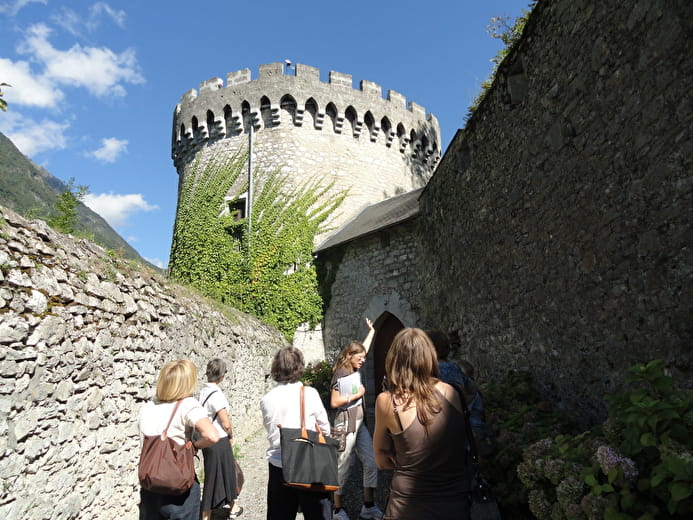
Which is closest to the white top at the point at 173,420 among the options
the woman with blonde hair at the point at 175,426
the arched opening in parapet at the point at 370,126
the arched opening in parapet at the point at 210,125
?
the woman with blonde hair at the point at 175,426

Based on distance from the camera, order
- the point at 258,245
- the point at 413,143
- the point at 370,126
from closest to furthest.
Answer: the point at 258,245, the point at 370,126, the point at 413,143

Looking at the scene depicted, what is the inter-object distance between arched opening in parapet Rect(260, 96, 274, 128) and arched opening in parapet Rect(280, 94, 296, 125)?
39cm

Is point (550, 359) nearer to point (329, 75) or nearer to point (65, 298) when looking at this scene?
point (65, 298)

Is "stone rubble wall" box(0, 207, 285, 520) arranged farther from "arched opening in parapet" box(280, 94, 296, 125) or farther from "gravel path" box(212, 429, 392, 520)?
"arched opening in parapet" box(280, 94, 296, 125)

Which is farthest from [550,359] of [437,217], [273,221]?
[273,221]

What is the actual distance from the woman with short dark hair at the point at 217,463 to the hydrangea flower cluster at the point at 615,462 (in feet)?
9.53

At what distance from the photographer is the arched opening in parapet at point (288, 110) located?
13.6m

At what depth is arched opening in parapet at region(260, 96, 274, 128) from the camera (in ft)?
44.9

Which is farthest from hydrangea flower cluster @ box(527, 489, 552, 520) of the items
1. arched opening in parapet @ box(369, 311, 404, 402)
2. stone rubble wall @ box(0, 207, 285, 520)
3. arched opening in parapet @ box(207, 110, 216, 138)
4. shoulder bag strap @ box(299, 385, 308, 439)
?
arched opening in parapet @ box(207, 110, 216, 138)

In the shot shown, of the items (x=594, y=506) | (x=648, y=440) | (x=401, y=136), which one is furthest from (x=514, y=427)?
(x=401, y=136)

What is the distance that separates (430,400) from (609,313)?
2.09m

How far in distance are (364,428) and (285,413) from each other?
138cm

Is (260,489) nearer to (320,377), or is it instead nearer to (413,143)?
(320,377)

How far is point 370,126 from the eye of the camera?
568 inches
